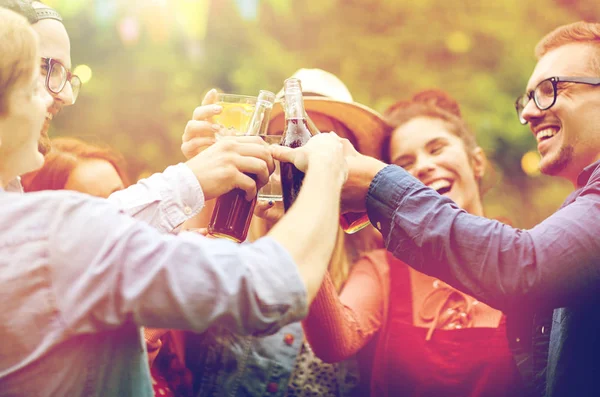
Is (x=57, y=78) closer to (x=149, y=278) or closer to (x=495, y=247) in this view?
(x=149, y=278)

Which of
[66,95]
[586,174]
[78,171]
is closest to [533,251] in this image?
[586,174]

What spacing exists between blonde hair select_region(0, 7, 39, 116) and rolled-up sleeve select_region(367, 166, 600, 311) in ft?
2.79

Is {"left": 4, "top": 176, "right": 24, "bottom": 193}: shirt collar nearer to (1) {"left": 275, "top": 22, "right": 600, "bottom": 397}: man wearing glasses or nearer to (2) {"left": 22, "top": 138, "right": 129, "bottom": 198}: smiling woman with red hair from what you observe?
(1) {"left": 275, "top": 22, "right": 600, "bottom": 397}: man wearing glasses

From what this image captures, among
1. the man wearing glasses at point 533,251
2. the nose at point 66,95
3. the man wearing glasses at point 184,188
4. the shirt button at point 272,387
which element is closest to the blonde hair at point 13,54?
the man wearing glasses at point 184,188

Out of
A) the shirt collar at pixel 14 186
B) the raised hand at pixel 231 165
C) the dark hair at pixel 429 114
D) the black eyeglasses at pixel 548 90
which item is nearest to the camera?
the shirt collar at pixel 14 186

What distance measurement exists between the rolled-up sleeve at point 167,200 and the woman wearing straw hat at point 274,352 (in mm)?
286

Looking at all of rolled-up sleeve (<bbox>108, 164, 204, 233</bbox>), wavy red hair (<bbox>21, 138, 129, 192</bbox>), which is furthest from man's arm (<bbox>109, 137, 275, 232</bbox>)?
wavy red hair (<bbox>21, 138, 129, 192</bbox>)

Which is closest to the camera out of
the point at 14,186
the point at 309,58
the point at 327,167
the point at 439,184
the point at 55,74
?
the point at 327,167

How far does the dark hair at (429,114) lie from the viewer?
263 centimetres

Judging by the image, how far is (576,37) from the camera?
1.95 m

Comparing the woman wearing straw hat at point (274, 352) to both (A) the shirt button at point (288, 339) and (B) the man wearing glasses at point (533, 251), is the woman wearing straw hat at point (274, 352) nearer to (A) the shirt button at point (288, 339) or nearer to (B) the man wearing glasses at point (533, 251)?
(A) the shirt button at point (288, 339)

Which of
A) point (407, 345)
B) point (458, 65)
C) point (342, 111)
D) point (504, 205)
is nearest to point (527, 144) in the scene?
point (504, 205)

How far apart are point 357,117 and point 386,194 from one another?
1075 mm

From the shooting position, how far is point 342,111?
2455 mm
